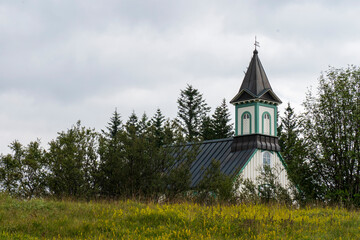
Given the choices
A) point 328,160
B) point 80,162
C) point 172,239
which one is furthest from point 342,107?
point 172,239

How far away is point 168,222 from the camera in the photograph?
12.5 m

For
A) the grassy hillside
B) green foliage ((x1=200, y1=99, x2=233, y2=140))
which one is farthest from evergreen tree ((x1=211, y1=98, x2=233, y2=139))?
the grassy hillside

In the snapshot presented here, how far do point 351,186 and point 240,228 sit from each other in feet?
47.1

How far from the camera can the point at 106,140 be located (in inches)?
886

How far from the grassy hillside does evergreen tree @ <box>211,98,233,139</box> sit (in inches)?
1612

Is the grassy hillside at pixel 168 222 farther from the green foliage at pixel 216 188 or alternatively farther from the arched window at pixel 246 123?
the arched window at pixel 246 123

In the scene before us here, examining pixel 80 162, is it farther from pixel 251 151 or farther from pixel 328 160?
pixel 251 151

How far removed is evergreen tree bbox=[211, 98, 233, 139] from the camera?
182 feet

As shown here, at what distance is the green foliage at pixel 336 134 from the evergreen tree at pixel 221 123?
29.6 m

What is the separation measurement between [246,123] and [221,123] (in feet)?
66.4

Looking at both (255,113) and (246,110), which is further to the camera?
Result: (246,110)

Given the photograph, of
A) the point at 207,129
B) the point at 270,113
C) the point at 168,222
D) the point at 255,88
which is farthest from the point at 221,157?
the point at 168,222

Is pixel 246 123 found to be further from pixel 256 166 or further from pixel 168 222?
pixel 168 222

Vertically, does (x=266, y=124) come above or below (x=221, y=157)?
above
